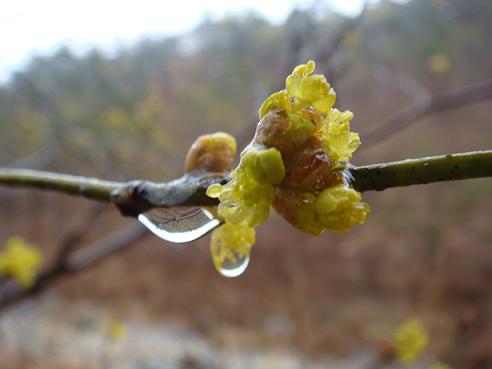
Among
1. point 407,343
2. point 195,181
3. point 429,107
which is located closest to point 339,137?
point 195,181

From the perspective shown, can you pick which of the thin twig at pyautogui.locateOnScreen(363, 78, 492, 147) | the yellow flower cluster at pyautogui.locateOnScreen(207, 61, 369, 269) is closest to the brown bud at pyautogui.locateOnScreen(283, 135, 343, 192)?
the yellow flower cluster at pyautogui.locateOnScreen(207, 61, 369, 269)

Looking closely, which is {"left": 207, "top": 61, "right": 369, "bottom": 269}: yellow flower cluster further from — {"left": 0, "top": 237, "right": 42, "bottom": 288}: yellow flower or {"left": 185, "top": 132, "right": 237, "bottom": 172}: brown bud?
{"left": 0, "top": 237, "right": 42, "bottom": 288}: yellow flower

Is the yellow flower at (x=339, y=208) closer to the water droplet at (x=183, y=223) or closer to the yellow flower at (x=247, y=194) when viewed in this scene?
the yellow flower at (x=247, y=194)

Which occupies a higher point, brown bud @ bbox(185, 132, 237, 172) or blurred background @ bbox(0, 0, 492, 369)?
blurred background @ bbox(0, 0, 492, 369)

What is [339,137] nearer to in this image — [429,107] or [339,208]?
[339,208]

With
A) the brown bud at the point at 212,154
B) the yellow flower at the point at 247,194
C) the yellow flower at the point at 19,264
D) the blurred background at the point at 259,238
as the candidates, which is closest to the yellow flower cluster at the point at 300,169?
the yellow flower at the point at 247,194

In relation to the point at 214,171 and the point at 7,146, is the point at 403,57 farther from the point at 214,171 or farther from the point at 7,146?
the point at 214,171
